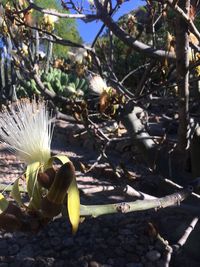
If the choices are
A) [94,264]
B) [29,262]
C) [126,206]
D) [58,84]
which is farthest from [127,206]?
[58,84]

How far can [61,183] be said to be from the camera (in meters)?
1.19

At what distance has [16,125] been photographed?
A: 158 centimetres

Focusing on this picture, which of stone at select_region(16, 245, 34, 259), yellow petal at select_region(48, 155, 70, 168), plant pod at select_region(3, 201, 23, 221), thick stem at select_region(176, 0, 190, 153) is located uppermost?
thick stem at select_region(176, 0, 190, 153)

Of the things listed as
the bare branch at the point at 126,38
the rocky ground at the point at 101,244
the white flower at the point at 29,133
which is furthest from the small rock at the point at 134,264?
the white flower at the point at 29,133

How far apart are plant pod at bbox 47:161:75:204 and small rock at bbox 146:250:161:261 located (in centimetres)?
207

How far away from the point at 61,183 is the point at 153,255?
214 cm

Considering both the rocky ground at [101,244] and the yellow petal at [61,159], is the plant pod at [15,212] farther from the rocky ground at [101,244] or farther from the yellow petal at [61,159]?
the rocky ground at [101,244]

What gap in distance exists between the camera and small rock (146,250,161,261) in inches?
124

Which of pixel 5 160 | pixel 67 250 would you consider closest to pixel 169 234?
pixel 67 250

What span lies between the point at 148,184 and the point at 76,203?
2.76 m

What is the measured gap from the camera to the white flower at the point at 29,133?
58.0 inches

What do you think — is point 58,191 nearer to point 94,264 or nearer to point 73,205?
point 73,205

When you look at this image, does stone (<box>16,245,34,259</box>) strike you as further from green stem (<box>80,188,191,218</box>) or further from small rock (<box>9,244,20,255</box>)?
green stem (<box>80,188,191,218</box>)

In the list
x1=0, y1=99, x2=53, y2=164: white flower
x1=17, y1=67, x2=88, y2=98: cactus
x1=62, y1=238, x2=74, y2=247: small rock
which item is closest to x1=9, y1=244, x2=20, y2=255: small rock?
x1=62, y1=238, x2=74, y2=247: small rock
